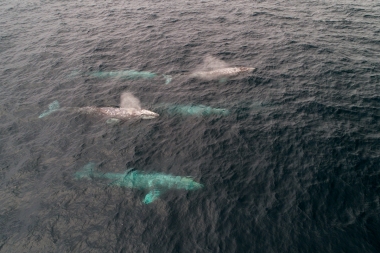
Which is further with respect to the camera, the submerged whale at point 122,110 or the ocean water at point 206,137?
the submerged whale at point 122,110

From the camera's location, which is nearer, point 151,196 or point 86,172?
point 151,196

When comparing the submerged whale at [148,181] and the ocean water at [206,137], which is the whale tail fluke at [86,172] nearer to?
the submerged whale at [148,181]

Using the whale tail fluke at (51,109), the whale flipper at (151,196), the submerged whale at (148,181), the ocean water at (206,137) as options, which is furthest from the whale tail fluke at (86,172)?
the whale tail fluke at (51,109)

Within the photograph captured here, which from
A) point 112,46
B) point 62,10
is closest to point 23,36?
point 62,10

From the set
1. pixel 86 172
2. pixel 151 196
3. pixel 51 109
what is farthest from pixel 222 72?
pixel 51 109

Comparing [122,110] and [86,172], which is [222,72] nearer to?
[122,110]

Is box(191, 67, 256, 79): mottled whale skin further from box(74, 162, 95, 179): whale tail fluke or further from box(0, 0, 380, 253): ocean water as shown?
box(74, 162, 95, 179): whale tail fluke

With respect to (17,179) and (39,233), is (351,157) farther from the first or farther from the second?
(17,179)
